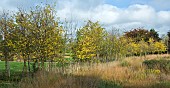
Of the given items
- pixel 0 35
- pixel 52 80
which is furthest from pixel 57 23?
pixel 52 80

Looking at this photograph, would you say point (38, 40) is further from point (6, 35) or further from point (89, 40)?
point (89, 40)

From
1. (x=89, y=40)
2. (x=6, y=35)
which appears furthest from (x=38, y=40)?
(x=89, y=40)

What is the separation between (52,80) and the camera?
805 centimetres

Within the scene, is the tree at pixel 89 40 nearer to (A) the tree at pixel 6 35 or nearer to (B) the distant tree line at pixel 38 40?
(B) the distant tree line at pixel 38 40

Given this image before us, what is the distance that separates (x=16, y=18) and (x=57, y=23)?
3026mm

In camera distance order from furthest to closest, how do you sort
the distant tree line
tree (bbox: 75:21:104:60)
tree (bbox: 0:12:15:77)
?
1. tree (bbox: 75:21:104:60)
2. tree (bbox: 0:12:15:77)
3. the distant tree line

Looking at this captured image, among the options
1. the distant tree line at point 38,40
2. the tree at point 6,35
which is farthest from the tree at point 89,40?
the tree at point 6,35

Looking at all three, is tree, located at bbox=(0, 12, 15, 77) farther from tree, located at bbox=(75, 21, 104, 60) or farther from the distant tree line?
tree, located at bbox=(75, 21, 104, 60)

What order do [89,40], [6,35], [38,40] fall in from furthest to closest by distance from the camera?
[89,40] → [6,35] → [38,40]

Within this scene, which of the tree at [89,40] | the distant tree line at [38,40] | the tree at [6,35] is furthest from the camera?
the tree at [89,40]

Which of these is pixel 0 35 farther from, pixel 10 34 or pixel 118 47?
pixel 118 47

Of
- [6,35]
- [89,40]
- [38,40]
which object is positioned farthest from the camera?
[89,40]

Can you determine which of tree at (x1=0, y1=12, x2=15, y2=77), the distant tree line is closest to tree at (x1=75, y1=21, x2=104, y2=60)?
the distant tree line

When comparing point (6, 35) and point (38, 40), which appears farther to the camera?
point (6, 35)
